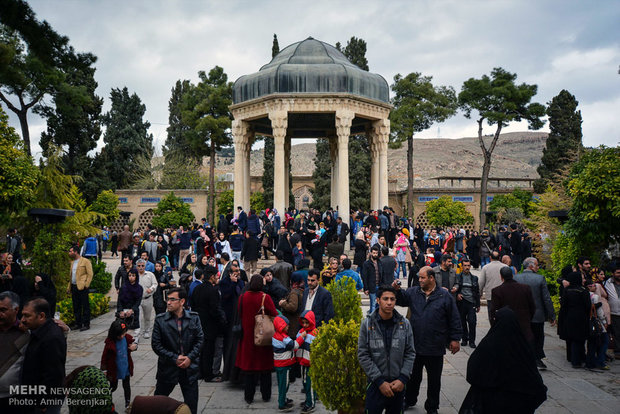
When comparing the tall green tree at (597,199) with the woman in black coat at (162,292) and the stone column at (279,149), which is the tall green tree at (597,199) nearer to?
the woman in black coat at (162,292)

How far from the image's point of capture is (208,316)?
655 centimetres

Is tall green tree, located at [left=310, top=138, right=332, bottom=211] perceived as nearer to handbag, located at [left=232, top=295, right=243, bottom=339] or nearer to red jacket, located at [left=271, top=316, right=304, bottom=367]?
handbag, located at [left=232, top=295, right=243, bottom=339]

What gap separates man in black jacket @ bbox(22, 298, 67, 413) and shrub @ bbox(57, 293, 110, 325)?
659 cm

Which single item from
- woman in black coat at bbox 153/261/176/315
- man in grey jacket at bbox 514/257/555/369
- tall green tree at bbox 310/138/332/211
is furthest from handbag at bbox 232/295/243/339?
tall green tree at bbox 310/138/332/211

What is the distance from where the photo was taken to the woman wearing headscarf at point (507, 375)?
12.2 feet

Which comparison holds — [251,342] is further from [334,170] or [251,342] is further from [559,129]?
[559,129]

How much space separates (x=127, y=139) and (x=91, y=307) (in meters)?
31.9

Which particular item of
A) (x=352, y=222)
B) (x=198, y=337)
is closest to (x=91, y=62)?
(x=198, y=337)

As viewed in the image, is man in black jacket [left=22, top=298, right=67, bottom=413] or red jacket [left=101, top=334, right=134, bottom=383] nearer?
A: man in black jacket [left=22, top=298, right=67, bottom=413]

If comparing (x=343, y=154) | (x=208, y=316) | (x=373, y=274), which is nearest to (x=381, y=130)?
(x=343, y=154)

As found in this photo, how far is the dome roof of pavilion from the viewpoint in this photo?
18703 mm

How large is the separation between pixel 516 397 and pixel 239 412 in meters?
3.21

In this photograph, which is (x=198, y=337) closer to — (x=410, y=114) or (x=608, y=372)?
(x=608, y=372)

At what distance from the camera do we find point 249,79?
1994 cm
